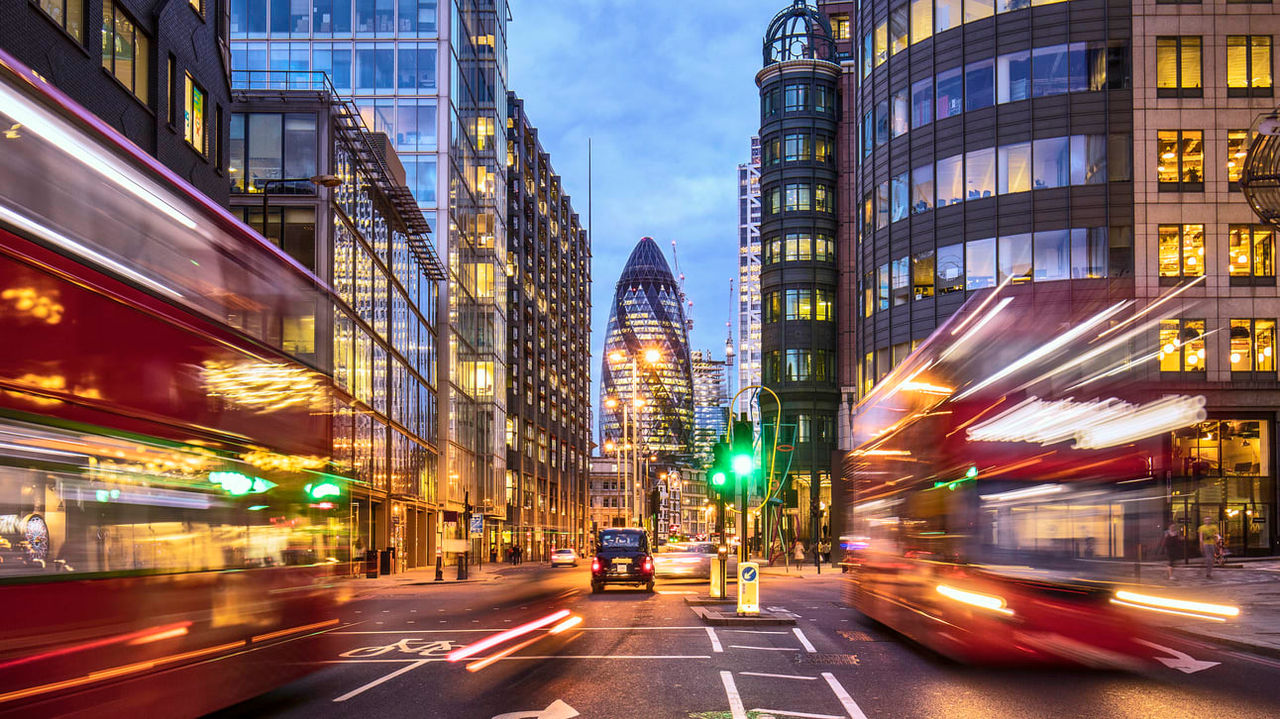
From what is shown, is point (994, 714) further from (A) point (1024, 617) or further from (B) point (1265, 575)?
(B) point (1265, 575)

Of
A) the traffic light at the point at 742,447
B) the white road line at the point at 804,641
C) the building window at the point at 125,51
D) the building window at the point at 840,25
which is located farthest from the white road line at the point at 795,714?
the building window at the point at 840,25

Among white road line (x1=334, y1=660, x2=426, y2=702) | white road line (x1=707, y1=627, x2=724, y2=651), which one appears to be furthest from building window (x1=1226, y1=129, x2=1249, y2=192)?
white road line (x1=334, y1=660, x2=426, y2=702)

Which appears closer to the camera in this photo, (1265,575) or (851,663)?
(851,663)

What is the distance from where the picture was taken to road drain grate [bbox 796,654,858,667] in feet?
50.5

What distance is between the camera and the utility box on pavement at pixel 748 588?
21781mm

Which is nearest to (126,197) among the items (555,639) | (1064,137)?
(555,639)

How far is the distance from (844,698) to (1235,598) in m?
19.2

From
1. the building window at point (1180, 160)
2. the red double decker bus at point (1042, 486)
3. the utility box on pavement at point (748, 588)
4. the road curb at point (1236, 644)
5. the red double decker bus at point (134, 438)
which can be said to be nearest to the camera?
the red double decker bus at point (134, 438)

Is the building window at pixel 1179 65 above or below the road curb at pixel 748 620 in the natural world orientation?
above

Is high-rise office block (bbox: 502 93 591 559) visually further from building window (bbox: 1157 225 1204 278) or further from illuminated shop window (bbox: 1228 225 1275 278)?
illuminated shop window (bbox: 1228 225 1275 278)

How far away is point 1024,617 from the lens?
12.4m

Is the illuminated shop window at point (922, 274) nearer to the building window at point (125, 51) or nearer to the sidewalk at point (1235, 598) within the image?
the sidewalk at point (1235, 598)

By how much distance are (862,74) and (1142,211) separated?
17.3 m

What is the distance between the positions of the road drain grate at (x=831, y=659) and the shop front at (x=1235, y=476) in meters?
34.9
